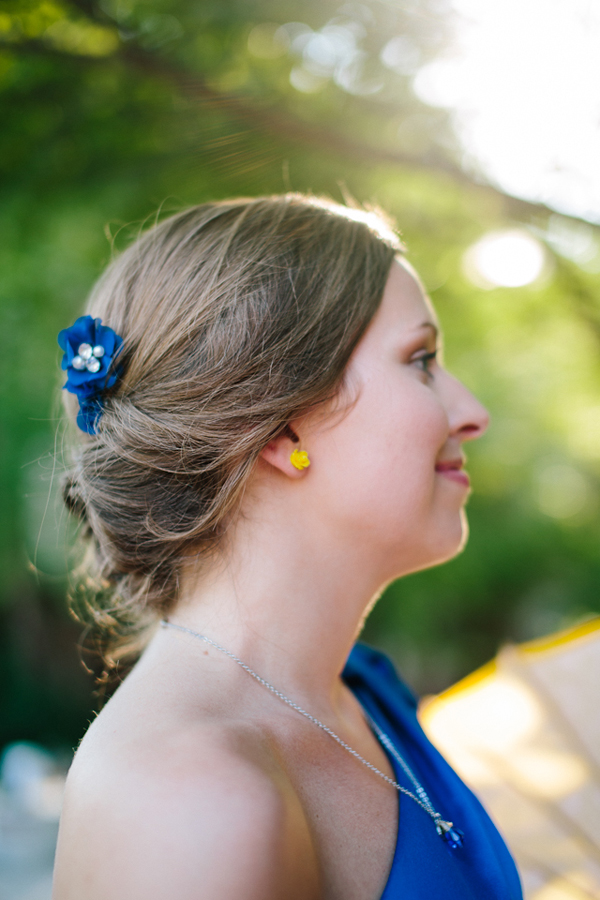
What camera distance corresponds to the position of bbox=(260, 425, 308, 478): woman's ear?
138 centimetres

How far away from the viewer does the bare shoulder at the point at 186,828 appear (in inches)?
33.0

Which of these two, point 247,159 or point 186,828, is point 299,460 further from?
point 247,159

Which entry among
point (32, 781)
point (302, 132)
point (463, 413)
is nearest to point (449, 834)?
point (463, 413)

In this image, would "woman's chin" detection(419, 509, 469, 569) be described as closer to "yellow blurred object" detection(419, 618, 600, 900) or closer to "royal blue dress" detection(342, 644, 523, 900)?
"royal blue dress" detection(342, 644, 523, 900)

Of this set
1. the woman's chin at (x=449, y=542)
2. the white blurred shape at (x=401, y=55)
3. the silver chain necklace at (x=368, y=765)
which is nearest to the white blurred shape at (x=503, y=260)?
the white blurred shape at (x=401, y=55)

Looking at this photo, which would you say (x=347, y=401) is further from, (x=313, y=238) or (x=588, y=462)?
(x=588, y=462)

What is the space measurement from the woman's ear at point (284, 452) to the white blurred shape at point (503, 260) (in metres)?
1.53

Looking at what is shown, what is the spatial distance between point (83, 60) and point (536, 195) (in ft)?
4.96


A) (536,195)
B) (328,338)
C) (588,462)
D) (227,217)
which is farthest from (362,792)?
(588,462)

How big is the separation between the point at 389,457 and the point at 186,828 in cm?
82

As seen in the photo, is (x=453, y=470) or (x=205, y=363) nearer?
(x=205, y=363)

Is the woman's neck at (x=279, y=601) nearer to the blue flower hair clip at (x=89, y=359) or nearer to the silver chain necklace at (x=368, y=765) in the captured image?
the silver chain necklace at (x=368, y=765)

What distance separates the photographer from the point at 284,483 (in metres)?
1.41

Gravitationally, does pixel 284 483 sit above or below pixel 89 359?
below
